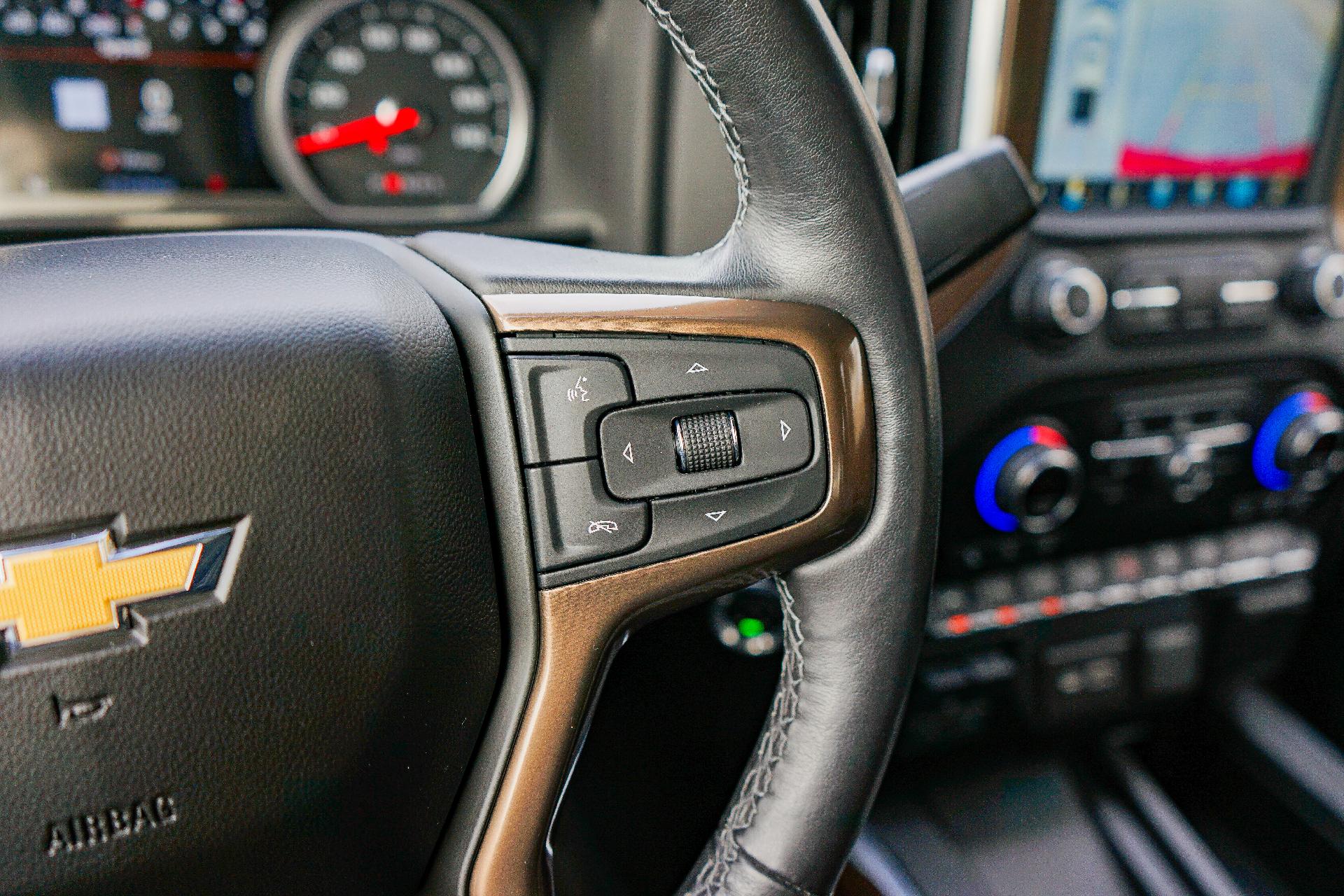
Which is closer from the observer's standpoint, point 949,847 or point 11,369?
point 11,369

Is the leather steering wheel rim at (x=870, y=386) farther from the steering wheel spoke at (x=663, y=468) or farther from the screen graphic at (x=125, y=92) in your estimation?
the screen graphic at (x=125, y=92)

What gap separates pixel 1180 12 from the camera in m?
0.94

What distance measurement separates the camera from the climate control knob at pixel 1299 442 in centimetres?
102

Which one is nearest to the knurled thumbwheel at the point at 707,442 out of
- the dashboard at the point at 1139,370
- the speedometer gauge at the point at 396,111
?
the dashboard at the point at 1139,370

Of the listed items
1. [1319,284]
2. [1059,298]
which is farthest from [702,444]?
[1319,284]

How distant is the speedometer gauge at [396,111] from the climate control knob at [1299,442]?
779 millimetres

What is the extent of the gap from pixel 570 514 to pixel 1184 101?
2.52 feet

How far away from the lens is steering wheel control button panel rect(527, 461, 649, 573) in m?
0.48

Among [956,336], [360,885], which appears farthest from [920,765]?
[360,885]

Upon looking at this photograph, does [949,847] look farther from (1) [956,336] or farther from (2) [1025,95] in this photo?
(2) [1025,95]

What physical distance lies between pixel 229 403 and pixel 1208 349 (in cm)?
86

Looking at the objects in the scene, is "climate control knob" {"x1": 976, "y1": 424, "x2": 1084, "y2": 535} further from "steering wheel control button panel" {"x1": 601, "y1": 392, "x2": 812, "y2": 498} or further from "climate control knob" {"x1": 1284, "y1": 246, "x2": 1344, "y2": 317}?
"steering wheel control button panel" {"x1": 601, "y1": 392, "x2": 812, "y2": 498}

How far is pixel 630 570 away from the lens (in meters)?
0.49

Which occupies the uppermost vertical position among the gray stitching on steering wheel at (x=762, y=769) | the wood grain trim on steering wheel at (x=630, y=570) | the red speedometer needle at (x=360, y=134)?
the red speedometer needle at (x=360, y=134)
